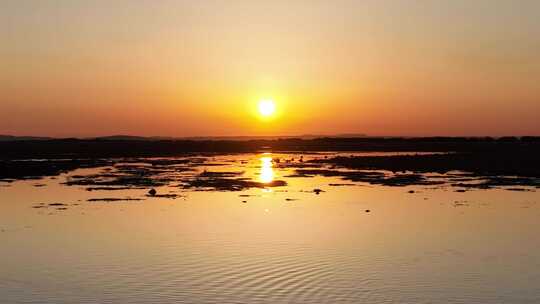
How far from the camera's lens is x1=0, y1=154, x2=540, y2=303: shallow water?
1169cm

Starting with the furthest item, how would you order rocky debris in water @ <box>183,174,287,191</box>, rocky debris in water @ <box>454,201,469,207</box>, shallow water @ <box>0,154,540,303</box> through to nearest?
rocky debris in water @ <box>183,174,287,191</box> < rocky debris in water @ <box>454,201,469,207</box> < shallow water @ <box>0,154,540,303</box>

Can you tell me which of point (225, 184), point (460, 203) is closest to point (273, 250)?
point (460, 203)

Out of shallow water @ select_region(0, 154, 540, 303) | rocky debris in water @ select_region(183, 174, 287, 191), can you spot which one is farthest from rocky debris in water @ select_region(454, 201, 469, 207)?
rocky debris in water @ select_region(183, 174, 287, 191)

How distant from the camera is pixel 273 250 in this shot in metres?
15.6

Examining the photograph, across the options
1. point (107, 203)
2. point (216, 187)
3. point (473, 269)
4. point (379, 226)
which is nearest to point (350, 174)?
point (216, 187)

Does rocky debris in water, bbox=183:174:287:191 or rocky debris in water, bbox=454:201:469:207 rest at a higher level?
rocky debris in water, bbox=183:174:287:191

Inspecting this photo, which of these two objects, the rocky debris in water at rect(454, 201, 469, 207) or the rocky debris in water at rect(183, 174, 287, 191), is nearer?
the rocky debris in water at rect(454, 201, 469, 207)

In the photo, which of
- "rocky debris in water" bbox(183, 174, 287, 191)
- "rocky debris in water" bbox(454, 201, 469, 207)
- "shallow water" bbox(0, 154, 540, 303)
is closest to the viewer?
"shallow water" bbox(0, 154, 540, 303)

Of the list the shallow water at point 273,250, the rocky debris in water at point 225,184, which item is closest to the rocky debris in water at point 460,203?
the shallow water at point 273,250

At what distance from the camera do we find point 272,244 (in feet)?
54.2

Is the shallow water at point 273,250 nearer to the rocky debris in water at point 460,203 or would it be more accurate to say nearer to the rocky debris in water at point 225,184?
the rocky debris in water at point 460,203

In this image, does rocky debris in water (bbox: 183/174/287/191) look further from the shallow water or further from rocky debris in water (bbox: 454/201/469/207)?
rocky debris in water (bbox: 454/201/469/207)

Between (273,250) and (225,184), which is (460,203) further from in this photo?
(225,184)

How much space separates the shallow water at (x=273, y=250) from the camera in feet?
38.3
